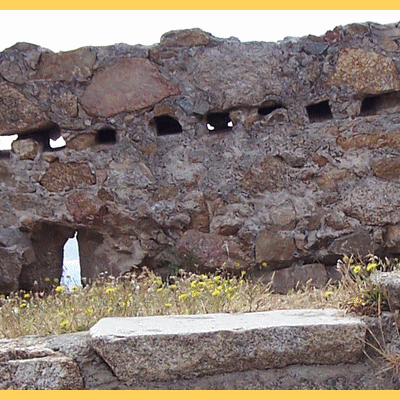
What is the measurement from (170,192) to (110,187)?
1.43ft

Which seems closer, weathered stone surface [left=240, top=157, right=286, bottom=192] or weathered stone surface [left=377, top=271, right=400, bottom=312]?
weathered stone surface [left=377, top=271, right=400, bottom=312]

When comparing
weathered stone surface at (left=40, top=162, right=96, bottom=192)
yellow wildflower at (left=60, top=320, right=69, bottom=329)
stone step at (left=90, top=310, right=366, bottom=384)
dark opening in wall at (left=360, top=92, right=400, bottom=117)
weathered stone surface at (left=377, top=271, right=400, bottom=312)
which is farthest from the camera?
weathered stone surface at (left=40, top=162, right=96, bottom=192)

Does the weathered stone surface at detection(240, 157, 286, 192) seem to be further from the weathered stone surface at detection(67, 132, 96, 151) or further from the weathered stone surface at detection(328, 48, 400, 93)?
the weathered stone surface at detection(67, 132, 96, 151)

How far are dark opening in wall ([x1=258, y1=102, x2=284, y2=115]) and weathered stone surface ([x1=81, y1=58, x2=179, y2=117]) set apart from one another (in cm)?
63

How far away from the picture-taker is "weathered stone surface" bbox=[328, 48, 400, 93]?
4215 mm

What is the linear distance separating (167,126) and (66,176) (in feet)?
2.73

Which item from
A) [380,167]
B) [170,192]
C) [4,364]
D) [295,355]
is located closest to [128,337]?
[4,364]

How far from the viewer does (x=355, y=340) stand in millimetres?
1968

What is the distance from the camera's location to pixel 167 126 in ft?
14.8

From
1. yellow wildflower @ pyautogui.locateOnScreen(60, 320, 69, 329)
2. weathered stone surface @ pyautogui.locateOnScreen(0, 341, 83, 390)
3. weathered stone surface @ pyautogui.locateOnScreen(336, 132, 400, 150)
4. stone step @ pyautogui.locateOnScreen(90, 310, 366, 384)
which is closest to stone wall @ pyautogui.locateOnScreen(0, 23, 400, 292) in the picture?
weathered stone surface @ pyautogui.locateOnScreen(336, 132, 400, 150)

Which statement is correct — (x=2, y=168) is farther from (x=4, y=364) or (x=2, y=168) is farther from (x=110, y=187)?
(x=4, y=364)

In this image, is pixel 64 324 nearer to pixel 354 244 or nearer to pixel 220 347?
pixel 220 347

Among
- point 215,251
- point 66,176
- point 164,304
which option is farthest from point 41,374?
point 66,176

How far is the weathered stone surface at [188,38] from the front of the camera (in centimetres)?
441
